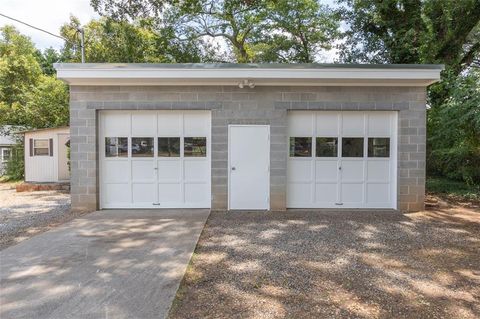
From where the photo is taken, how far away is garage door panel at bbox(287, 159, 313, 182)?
8.16 metres

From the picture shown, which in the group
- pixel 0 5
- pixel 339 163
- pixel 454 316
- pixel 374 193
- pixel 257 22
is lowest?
pixel 454 316

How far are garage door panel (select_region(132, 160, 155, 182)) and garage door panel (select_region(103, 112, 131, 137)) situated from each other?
0.79 m

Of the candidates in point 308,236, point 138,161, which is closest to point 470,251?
point 308,236

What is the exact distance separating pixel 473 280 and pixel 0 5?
16.7 m

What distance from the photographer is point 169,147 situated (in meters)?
8.16

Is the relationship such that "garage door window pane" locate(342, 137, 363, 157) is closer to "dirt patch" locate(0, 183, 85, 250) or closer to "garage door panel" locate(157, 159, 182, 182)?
"garage door panel" locate(157, 159, 182, 182)

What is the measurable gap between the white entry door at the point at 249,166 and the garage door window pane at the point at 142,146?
6.10 ft

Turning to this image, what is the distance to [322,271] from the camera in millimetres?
4223

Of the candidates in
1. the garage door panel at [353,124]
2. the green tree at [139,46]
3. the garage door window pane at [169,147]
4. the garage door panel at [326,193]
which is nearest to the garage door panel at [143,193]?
the garage door window pane at [169,147]

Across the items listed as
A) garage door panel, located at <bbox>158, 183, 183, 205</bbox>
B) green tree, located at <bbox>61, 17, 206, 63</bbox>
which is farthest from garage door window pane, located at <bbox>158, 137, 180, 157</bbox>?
green tree, located at <bbox>61, 17, 206, 63</bbox>

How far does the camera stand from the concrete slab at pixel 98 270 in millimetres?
3252

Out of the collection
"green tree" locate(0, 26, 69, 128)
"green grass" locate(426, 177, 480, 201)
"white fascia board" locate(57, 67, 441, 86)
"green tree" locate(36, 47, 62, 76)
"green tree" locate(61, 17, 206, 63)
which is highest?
"green tree" locate(36, 47, 62, 76)

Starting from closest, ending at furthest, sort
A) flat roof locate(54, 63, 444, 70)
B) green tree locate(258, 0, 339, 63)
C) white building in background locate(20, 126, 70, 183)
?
flat roof locate(54, 63, 444, 70) < white building in background locate(20, 126, 70, 183) < green tree locate(258, 0, 339, 63)

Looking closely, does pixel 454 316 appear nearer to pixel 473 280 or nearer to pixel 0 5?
pixel 473 280
